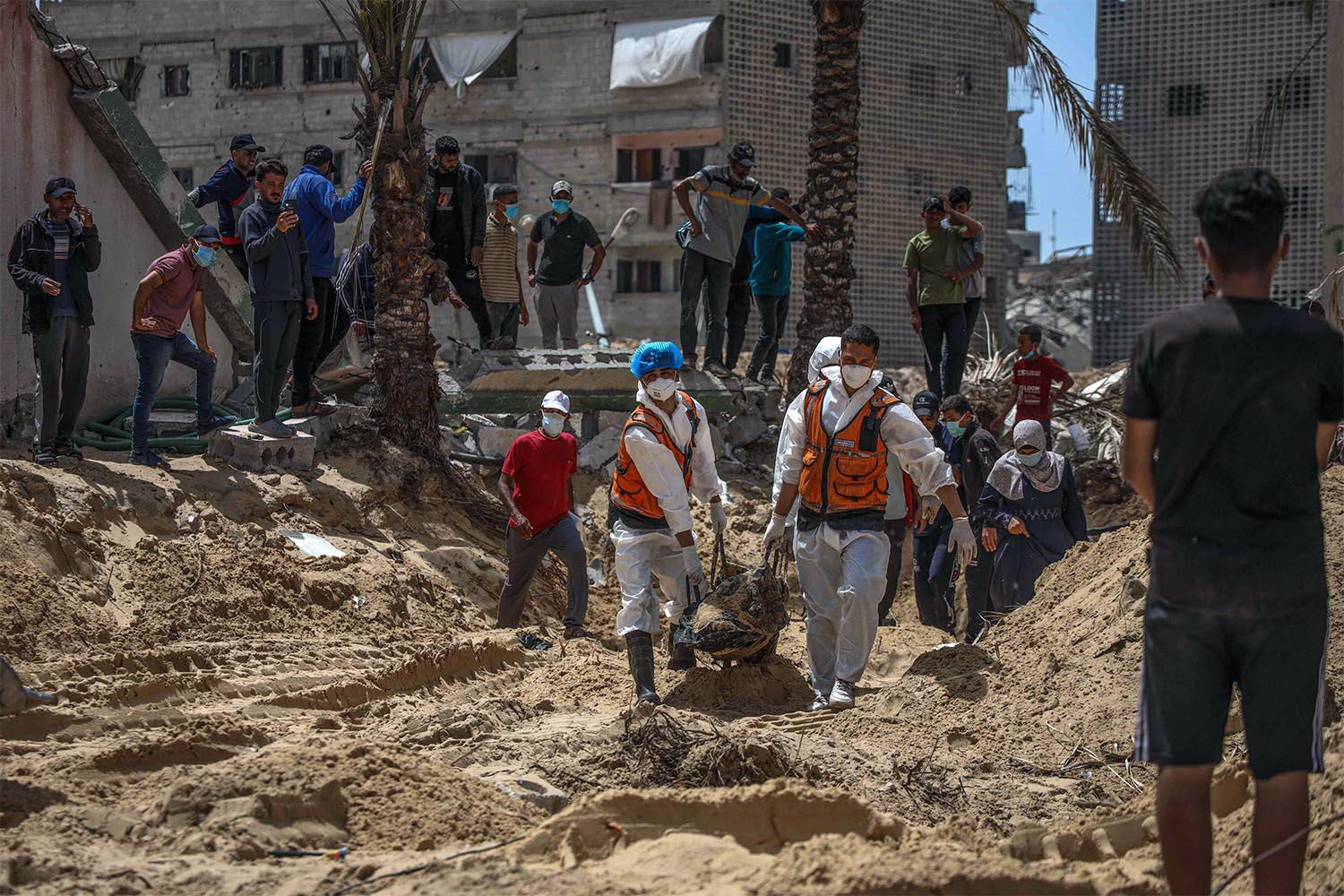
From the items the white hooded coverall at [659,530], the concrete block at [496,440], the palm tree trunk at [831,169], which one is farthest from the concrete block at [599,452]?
the white hooded coverall at [659,530]

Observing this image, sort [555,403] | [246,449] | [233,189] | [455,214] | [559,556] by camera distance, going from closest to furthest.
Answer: [555,403] → [559,556] → [246,449] → [233,189] → [455,214]

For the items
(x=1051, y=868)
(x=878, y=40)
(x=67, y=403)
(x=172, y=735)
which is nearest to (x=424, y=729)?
(x=172, y=735)

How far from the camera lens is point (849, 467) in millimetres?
7953

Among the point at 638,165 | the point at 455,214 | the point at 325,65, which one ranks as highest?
the point at 325,65

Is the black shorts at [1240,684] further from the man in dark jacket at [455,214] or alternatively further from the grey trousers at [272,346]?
the man in dark jacket at [455,214]

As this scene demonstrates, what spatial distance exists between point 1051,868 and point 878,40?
26824 millimetres

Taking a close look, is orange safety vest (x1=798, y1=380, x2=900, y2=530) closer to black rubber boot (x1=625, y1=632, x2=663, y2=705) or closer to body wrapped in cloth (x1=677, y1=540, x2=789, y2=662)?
body wrapped in cloth (x1=677, y1=540, x2=789, y2=662)

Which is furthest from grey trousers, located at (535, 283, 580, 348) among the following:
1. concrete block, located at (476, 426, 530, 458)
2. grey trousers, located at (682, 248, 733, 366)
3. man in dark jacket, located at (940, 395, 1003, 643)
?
man in dark jacket, located at (940, 395, 1003, 643)

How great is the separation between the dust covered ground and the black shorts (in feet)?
2.19

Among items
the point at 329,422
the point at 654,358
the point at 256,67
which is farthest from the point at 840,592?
the point at 256,67

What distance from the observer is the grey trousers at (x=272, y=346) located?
1080cm

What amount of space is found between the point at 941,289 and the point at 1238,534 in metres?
9.37

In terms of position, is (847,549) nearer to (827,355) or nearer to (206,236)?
(827,355)

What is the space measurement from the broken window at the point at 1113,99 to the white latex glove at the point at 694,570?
2361 centimetres
